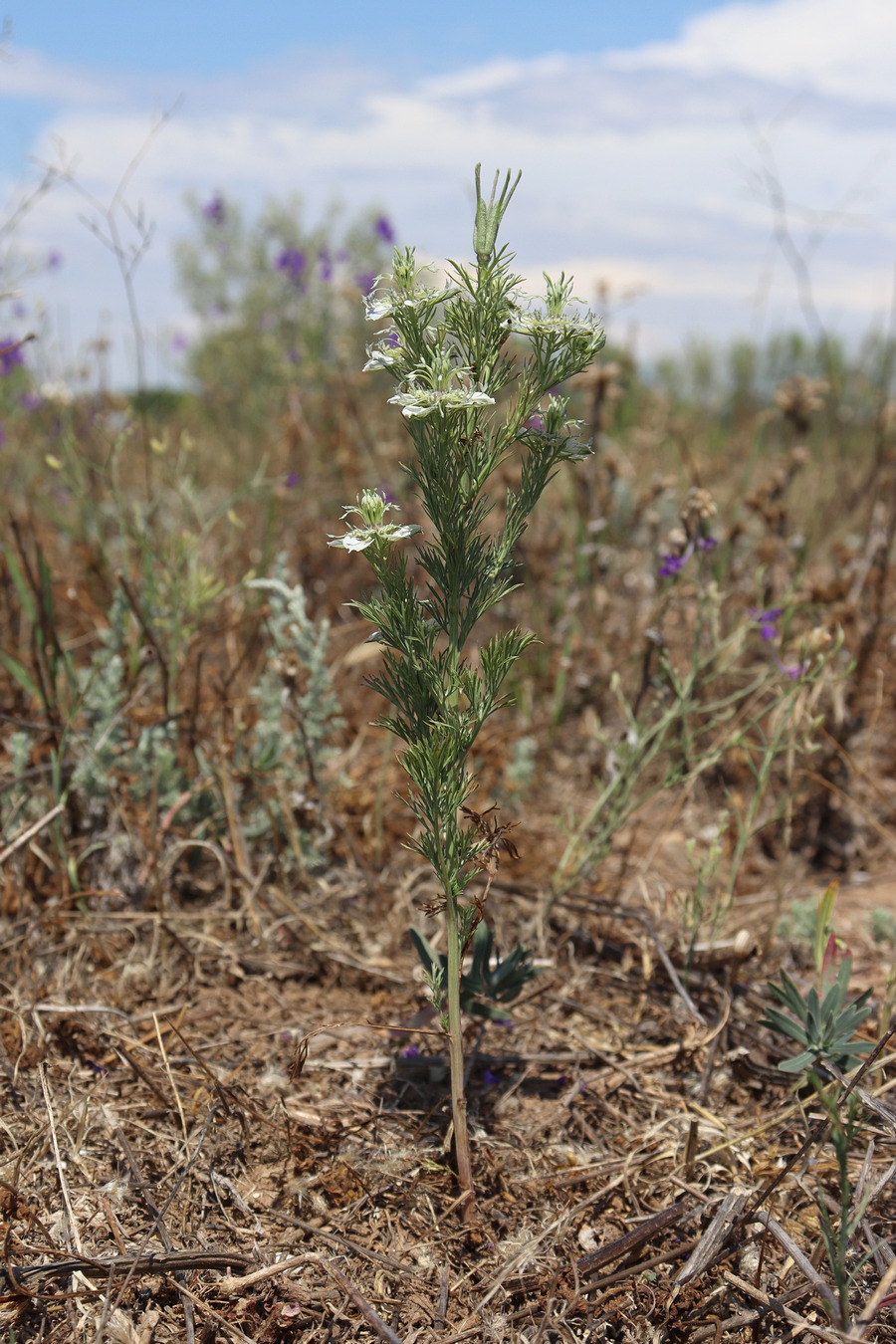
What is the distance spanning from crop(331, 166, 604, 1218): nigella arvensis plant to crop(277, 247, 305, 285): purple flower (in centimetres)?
545

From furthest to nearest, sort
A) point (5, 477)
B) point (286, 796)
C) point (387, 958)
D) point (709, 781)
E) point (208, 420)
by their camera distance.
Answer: point (208, 420) < point (5, 477) < point (709, 781) < point (286, 796) < point (387, 958)

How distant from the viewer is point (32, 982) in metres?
1.98

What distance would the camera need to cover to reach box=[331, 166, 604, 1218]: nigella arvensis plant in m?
1.31

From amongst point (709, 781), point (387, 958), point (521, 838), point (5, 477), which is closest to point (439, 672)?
point (387, 958)

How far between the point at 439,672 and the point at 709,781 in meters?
2.13

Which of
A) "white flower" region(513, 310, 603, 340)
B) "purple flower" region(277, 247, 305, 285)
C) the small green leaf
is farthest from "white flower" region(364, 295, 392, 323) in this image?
"purple flower" region(277, 247, 305, 285)

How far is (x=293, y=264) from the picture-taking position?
6.34 m

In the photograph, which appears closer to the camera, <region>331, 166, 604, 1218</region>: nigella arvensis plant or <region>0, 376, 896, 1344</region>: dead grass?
<region>331, 166, 604, 1218</region>: nigella arvensis plant

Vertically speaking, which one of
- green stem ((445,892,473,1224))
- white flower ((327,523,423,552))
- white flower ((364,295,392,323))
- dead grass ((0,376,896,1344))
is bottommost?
dead grass ((0,376,896,1344))

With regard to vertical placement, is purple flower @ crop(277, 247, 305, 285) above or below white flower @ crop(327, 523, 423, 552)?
above

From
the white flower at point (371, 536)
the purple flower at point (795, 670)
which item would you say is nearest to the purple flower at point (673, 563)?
the purple flower at point (795, 670)

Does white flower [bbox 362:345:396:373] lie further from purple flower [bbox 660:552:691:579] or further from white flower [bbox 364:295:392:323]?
purple flower [bbox 660:552:691:579]

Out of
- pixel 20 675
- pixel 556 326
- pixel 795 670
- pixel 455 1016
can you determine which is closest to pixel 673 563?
pixel 795 670

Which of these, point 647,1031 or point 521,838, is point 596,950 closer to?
point 647,1031
